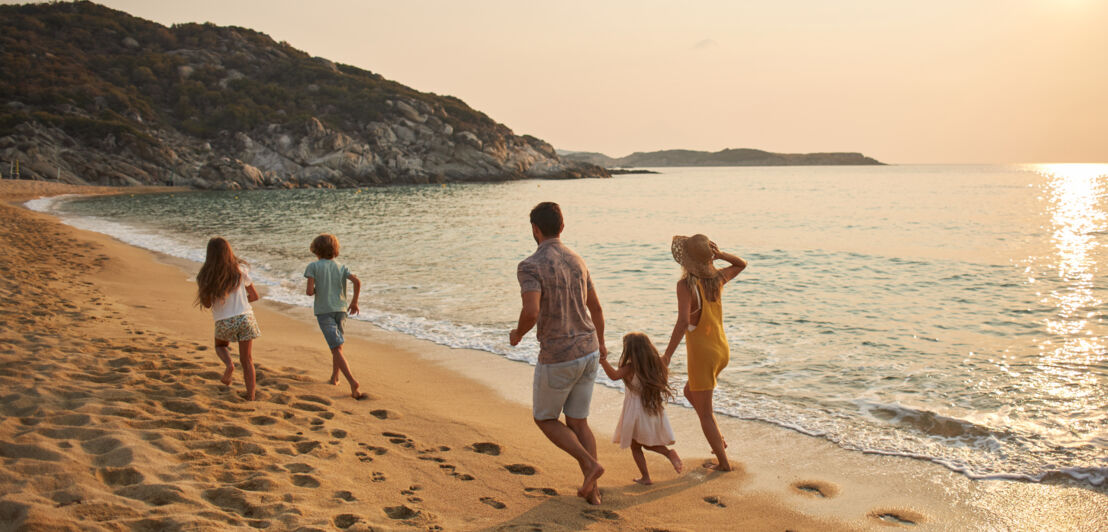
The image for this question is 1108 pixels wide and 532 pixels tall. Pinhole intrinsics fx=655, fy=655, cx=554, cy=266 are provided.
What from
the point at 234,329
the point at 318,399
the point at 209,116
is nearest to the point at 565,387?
the point at 318,399

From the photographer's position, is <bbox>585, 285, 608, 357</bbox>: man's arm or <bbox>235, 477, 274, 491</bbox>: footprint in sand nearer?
<bbox>235, 477, 274, 491</bbox>: footprint in sand

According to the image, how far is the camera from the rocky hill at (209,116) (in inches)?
2645

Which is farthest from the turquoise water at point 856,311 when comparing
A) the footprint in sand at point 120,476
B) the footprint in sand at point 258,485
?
the footprint in sand at point 120,476

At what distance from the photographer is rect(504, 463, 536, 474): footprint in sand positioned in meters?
4.64

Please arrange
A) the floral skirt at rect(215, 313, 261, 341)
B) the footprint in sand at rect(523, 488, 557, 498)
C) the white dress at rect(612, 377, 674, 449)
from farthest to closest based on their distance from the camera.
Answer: the floral skirt at rect(215, 313, 261, 341)
the white dress at rect(612, 377, 674, 449)
the footprint in sand at rect(523, 488, 557, 498)

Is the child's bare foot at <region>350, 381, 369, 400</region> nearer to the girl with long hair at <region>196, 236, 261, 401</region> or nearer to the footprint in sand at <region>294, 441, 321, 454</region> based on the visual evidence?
the girl with long hair at <region>196, 236, 261, 401</region>

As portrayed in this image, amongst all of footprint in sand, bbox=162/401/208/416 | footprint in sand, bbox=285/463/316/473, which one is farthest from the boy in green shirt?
A: footprint in sand, bbox=285/463/316/473

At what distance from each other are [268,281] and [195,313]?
4.49 meters

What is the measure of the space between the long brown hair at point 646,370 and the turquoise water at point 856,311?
222 centimetres

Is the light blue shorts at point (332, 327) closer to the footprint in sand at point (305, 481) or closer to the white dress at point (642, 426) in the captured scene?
the footprint in sand at point (305, 481)

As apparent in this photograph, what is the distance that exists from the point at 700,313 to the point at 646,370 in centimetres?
54

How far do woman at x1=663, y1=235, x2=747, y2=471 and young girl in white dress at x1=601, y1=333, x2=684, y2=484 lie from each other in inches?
6.3

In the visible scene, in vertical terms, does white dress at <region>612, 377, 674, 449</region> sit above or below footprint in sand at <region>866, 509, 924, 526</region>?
above

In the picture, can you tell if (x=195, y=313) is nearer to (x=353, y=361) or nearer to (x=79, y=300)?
(x=79, y=300)
